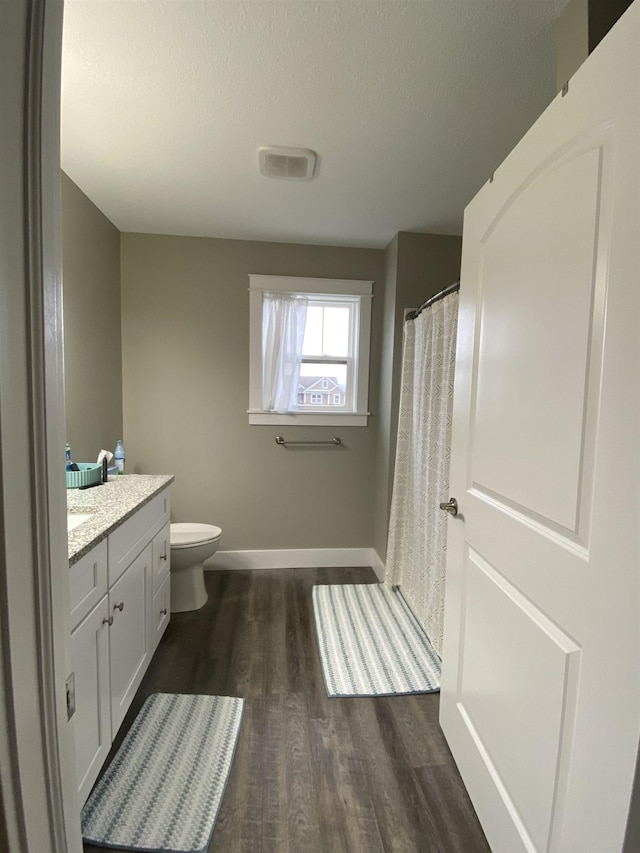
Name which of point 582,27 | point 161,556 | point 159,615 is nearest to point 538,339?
point 582,27

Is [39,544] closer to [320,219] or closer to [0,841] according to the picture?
[0,841]

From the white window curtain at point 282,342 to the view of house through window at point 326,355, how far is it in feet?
0.40

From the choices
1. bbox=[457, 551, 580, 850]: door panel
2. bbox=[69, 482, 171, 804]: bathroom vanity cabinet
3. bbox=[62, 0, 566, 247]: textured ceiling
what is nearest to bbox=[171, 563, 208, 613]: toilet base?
bbox=[69, 482, 171, 804]: bathroom vanity cabinet

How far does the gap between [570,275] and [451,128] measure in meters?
1.16

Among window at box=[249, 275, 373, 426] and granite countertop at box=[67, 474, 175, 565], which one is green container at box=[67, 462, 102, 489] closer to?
granite countertop at box=[67, 474, 175, 565]

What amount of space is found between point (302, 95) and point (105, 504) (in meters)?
1.70

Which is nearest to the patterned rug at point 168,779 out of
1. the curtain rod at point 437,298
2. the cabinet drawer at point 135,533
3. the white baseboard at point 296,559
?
the cabinet drawer at point 135,533

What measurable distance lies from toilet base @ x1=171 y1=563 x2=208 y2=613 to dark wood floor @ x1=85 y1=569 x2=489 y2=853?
0.10 meters

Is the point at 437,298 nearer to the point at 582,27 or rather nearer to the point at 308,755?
the point at 582,27

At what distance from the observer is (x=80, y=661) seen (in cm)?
114

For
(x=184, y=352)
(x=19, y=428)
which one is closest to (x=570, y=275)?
(x=19, y=428)

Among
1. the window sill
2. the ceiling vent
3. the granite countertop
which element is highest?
the ceiling vent

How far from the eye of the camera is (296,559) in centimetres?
308

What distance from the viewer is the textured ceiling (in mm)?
1166
